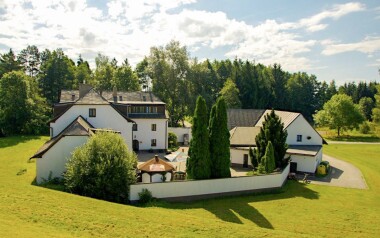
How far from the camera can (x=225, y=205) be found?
917 inches

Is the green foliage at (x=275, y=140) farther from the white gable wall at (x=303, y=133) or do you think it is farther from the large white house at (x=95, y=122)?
the large white house at (x=95, y=122)

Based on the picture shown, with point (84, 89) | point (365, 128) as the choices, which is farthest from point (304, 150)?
point (365, 128)

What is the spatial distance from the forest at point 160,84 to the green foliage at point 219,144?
33556mm

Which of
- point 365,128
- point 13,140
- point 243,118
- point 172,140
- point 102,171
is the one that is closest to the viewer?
point 102,171

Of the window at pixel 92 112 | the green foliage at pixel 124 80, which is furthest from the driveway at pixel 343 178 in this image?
the green foliage at pixel 124 80

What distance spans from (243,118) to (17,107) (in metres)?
38.9

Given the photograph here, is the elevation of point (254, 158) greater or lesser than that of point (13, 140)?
lesser

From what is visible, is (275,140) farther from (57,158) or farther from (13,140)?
(13,140)

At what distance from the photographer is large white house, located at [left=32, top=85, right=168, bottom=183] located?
26.3m

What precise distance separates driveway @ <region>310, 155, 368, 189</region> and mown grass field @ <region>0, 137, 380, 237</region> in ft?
5.91

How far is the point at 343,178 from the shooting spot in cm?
3356


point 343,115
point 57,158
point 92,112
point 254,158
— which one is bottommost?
point 254,158

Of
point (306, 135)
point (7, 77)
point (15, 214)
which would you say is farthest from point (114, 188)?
point (7, 77)

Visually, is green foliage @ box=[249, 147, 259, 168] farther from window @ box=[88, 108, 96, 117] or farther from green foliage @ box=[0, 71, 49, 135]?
green foliage @ box=[0, 71, 49, 135]
